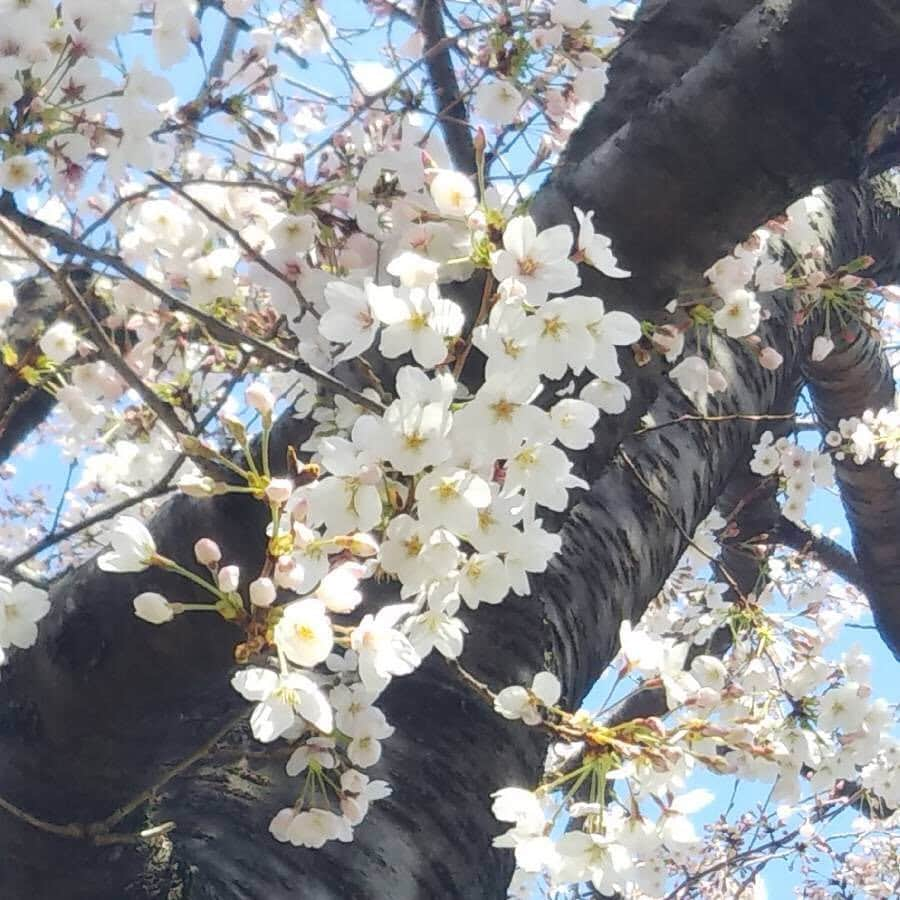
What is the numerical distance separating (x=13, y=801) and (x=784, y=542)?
2.44 m

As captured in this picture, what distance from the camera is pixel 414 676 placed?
1.00m

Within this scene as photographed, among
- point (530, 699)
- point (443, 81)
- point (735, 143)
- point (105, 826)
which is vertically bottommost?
point (105, 826)

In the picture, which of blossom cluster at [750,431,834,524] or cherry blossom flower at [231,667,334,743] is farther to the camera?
blossom cluster at [750,431,834,524]

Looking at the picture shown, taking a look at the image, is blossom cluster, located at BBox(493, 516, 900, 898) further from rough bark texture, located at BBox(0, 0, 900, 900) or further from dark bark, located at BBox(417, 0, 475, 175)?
dark bark, located at BBox(417, 0, 475, 175)

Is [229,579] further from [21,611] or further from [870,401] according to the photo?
[870,401]

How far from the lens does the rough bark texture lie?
0.80 m

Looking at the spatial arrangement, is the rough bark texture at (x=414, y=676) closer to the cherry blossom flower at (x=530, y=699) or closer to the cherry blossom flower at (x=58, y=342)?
the cherry blossom flower at (x=530, y=699)

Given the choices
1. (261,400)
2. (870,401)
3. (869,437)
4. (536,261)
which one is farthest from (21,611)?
(870,401)

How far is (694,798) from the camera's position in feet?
2.82

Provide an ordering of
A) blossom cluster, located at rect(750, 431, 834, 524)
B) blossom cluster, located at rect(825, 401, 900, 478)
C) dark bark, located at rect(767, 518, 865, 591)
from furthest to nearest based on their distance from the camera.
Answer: dark bark, located at rect(767, 518, 865, 591) < blossom cluster, located at rect(750, 431, 834, 524) < blossom cluster, located at rect(825, 401, 900, 478)

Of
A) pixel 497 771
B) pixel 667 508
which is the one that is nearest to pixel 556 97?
pixel 667 508

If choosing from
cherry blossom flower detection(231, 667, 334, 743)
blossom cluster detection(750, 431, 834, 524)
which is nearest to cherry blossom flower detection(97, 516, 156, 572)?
cherry blossom flower detection(231, 667, 334, 743)

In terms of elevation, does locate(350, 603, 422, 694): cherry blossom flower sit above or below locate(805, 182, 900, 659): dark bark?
below

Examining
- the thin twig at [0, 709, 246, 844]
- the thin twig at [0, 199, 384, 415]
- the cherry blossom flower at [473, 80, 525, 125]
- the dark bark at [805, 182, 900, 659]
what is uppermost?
the dark bark at [805, 182, 900, 659]
